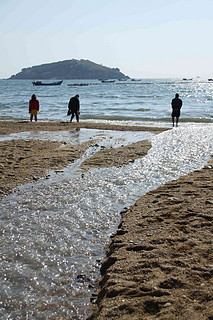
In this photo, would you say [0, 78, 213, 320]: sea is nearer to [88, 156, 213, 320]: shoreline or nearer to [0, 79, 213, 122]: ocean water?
[88, 156, 213, 320]: shoreline

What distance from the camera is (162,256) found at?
11.4ft

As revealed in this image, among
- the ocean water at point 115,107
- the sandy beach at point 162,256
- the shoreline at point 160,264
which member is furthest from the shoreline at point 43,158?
the ocean water at point 115,107

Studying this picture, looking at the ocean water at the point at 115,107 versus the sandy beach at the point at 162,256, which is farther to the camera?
the ocean water at the point at 115,107

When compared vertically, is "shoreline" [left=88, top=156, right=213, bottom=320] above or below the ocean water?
below

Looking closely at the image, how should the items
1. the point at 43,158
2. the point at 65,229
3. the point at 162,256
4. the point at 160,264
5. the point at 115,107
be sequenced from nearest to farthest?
the point at 160,264 → the point at 162,256 → the point at 65,229 → the point at 43,158 → the point at 115,107

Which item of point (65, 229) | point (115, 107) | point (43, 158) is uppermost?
point (115, 107)

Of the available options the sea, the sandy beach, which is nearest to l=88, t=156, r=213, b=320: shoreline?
the sandy beach

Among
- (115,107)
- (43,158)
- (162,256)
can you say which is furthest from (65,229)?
(115,107)

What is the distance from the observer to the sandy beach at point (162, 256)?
2.65 metres

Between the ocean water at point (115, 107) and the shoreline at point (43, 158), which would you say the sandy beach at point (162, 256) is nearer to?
the shoreline at point (43, 158)

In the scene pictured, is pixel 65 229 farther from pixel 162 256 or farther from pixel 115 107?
pixel 115 107

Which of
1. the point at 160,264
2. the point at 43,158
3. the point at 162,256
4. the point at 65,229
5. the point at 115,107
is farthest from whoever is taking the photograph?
the point at 115,107

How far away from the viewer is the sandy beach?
104 inches

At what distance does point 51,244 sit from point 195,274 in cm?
180
